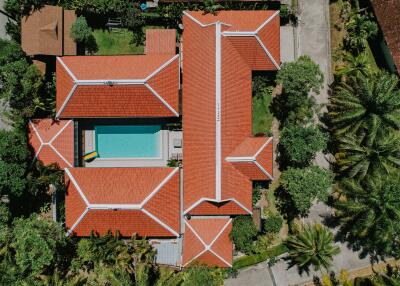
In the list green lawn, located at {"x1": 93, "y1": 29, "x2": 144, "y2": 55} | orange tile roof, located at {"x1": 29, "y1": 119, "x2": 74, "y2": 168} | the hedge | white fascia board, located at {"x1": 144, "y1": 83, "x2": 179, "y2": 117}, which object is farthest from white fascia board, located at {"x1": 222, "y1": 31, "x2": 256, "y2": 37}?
the hedge

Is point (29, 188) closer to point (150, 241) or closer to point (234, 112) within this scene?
point (150, 241)

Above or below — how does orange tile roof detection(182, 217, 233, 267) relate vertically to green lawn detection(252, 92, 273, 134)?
below

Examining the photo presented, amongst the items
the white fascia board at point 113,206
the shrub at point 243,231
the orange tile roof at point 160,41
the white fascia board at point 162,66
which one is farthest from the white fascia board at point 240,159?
the orange tile roof at point 160,41

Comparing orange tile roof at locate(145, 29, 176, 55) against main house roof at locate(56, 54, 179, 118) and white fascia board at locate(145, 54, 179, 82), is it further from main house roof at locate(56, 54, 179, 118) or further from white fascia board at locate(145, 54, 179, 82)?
white fascia board at locate(145, 54, 179, 82)

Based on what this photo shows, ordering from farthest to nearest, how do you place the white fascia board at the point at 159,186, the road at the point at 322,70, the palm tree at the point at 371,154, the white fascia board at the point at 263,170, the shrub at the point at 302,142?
the road at the point at 322,70
the white fascia board at the point at 263,170
the white fascia board at the point at 159,186
the shrub at the point at 302,142
the palm tree at the point at 371,154

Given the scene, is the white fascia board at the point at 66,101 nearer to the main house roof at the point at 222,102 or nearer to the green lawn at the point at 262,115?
the main house roof at the point at 222,102

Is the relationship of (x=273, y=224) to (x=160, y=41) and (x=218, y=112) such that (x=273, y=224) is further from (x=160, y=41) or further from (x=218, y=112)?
(x=160, y=41)
